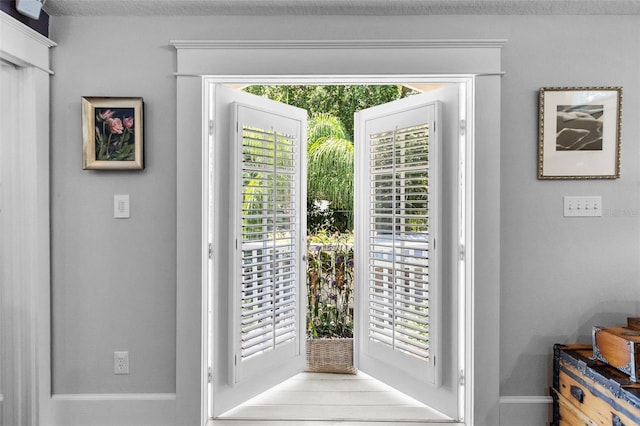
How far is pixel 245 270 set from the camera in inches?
99.6

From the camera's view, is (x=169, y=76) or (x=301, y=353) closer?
(x=169, y=76)

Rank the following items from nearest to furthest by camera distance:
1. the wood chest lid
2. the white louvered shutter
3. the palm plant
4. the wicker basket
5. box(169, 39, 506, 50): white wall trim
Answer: the wood chest lid → box(169, 39, 506, 50): white wall trim → the white louvered shutter → the wicker basket → the palm plant

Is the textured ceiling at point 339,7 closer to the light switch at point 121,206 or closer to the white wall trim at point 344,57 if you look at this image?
the white wall trim at point 344,57

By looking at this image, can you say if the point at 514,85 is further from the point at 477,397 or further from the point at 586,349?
the point at 477,397

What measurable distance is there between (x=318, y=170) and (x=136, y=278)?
1967 millimetres

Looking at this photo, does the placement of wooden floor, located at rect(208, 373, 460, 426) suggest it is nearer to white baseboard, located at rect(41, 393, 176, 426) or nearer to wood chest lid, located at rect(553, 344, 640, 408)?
white baseboard, located at rect(41, 393, 176, 426)

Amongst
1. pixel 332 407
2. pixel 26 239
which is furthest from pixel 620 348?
pixel 26 239

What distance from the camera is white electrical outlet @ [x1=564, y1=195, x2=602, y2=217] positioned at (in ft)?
7.43

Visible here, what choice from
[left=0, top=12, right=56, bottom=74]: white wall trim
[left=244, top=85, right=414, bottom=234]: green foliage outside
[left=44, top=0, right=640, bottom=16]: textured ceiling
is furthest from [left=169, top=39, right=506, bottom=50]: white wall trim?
[left=244, top=85, right=414, bottom=234]: green foliage outside

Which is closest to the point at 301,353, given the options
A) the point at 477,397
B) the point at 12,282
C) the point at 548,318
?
the point at 477,397

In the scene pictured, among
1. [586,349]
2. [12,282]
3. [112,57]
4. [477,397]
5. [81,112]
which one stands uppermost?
[112,57]

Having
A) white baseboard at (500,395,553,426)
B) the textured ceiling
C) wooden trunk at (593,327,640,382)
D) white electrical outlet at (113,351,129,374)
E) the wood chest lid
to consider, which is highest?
the textured ceiling

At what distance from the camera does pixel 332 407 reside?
2.57m

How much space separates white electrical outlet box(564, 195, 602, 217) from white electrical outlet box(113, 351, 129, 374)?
2476mm
